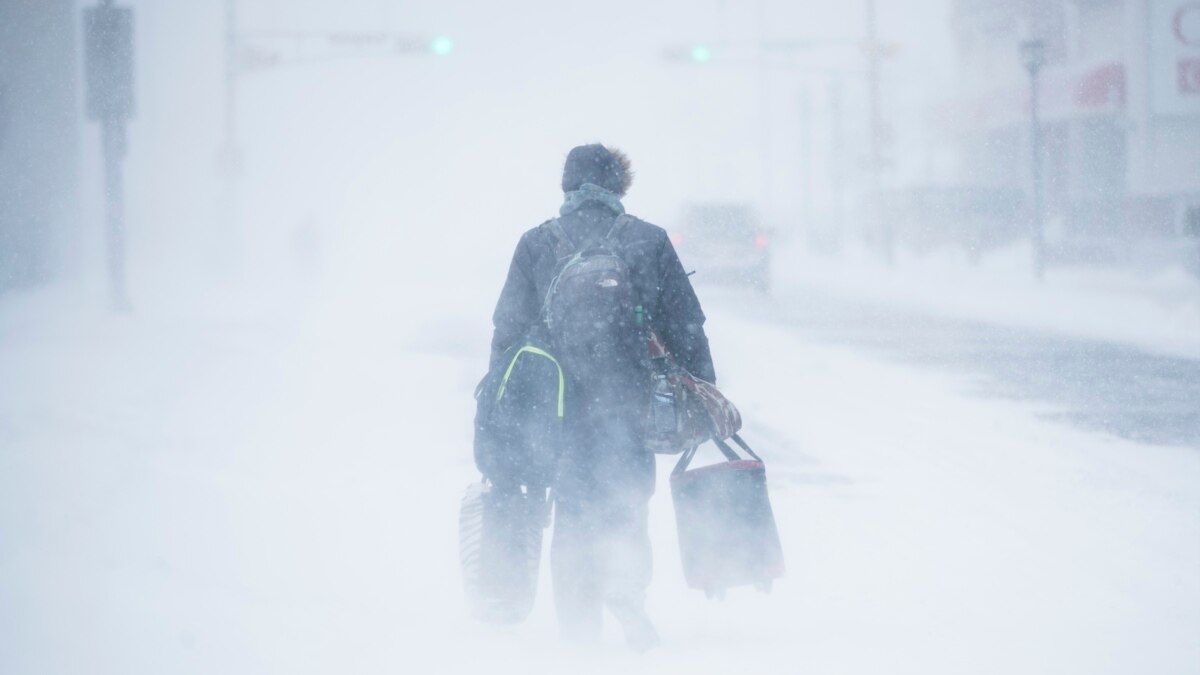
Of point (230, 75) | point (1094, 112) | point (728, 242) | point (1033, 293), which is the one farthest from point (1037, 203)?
point (230, 75)

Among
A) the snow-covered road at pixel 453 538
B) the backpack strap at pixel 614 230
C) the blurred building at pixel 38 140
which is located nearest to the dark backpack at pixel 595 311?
the backpack strap at pixel 614 230

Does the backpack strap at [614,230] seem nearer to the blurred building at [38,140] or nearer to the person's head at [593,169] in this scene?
the person's head at [593,169]

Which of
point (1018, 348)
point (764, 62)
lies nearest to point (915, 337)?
point (1018, 348)

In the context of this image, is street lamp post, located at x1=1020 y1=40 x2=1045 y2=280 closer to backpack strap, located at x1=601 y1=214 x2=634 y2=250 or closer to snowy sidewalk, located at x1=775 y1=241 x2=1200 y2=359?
snowy sidewalk, located at x1=775 y1=241 x2=1200 y2=359

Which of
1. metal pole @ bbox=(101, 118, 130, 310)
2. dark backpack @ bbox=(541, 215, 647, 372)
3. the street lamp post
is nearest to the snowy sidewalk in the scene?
the street lamp post

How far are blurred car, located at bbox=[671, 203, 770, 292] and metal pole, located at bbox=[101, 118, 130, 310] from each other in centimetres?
1230

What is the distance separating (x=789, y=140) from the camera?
103 meters

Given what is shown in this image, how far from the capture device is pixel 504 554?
15.5 feet

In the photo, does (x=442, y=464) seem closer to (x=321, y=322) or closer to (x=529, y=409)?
(x=529, y=409)

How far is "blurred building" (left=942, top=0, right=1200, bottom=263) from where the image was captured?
31859 millimetres

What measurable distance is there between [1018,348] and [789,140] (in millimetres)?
89082

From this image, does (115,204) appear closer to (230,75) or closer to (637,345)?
(230,75)

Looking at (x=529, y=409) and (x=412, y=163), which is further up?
(x=412, y=163)

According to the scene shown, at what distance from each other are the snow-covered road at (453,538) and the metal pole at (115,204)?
7.59m
